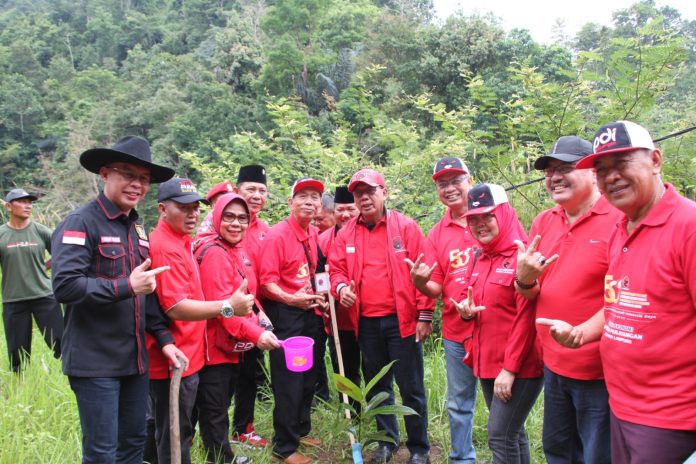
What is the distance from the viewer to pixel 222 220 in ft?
10.7

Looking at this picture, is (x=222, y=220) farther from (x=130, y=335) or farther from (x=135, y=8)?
(x=135, y=8)

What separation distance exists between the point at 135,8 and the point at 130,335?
63.4 m

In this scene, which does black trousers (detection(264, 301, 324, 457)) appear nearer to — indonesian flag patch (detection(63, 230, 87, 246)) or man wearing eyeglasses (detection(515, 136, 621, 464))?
indonesian flag patch (detection(63, 230, 87, 246))

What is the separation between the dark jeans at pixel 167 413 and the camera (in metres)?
2.84

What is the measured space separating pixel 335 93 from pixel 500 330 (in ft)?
76.6

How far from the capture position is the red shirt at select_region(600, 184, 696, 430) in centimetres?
173

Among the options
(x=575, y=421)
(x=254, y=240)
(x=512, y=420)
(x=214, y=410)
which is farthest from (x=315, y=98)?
(x=575, y=421)

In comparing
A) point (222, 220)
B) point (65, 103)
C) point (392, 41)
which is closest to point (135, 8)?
point (65, 103)

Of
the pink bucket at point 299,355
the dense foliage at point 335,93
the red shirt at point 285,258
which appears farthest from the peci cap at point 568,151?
the dense foliage at point 335,93

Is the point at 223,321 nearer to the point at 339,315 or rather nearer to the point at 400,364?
the point at 339,315

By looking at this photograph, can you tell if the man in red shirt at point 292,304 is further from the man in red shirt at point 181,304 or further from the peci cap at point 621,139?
the peci cap at point 621,139

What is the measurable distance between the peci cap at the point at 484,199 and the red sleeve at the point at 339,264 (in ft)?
4.16

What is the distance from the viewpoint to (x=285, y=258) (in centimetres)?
372

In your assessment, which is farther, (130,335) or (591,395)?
(130,335)
